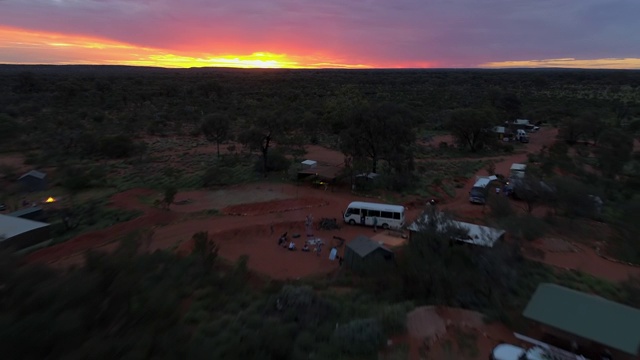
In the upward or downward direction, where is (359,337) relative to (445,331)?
upward

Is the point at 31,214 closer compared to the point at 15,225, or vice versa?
the point at 15,225

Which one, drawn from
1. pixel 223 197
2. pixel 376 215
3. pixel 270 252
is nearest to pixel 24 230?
pixel 223 197

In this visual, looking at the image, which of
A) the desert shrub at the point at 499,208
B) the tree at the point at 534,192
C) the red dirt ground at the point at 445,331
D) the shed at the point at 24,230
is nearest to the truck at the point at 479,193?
the tree at the point at 534,192

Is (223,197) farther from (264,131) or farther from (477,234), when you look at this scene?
(477,234)

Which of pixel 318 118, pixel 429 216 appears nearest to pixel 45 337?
pixel 429 216

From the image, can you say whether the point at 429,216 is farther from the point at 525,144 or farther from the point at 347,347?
the point at 525,144

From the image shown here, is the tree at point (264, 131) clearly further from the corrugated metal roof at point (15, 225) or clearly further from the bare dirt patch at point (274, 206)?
the corrugated metal roof at point (15, 225)
